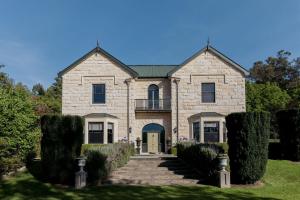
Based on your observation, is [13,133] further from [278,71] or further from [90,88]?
[278,71]

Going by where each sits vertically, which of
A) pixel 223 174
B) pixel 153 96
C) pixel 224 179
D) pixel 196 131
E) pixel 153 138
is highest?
pixel 153 96

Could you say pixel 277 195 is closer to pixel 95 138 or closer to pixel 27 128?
pixel 27 128

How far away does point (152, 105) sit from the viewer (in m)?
29.9

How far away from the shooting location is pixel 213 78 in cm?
2934

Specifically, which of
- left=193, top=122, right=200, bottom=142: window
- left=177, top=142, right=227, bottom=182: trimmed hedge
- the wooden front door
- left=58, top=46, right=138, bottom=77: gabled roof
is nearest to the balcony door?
left=58, top=46, right=138, bottom=77: gabled roof

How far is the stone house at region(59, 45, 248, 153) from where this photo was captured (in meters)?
29.0

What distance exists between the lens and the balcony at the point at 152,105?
29.5m

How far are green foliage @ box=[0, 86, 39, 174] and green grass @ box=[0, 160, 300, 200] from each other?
1569 mm

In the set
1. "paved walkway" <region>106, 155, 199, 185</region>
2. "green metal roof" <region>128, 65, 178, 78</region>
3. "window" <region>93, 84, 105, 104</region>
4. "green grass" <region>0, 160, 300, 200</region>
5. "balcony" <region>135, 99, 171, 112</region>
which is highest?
"green metal roof" <region>128, 65, 178, 78</region>

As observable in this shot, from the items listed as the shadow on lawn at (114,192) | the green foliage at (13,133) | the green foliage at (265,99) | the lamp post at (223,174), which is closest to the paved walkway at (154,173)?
the shadow on lawn at (114,192)

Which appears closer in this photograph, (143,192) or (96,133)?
(143,192)

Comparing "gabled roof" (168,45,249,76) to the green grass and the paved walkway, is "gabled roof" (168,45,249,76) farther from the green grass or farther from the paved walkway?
the green grass

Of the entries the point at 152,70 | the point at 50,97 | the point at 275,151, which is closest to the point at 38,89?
the point at 50,97

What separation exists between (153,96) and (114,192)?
1743 centimetres
